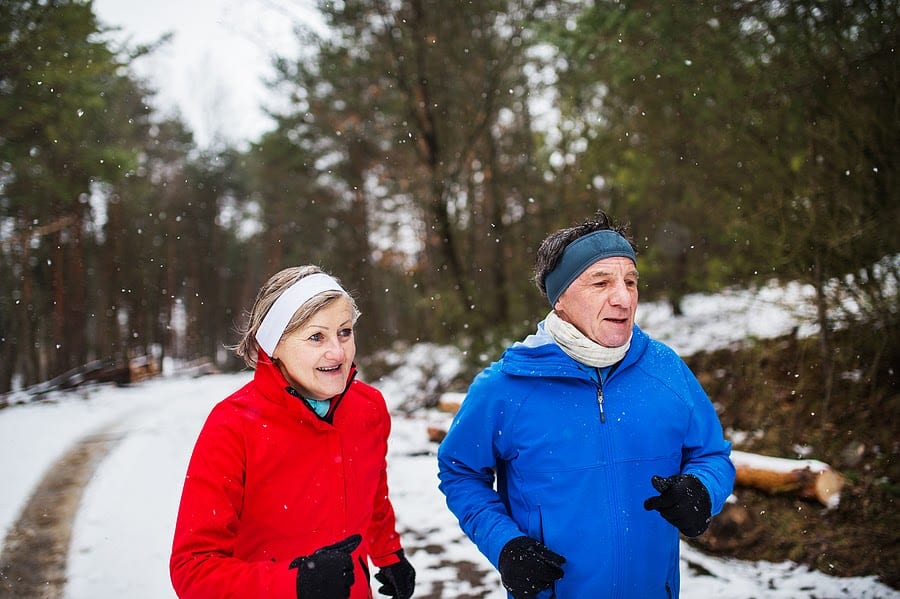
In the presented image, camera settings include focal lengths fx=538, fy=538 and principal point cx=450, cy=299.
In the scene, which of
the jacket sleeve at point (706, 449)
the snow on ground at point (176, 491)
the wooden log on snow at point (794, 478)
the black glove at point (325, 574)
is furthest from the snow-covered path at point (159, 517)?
the black glove at point (325, 574)

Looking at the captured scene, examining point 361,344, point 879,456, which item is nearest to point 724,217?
point 879,456

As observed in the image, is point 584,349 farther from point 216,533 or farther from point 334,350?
point 216,533

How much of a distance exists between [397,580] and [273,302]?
46.4 inches

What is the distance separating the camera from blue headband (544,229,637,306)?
205 cm

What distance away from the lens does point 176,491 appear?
620 cm

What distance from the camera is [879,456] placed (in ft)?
16.5

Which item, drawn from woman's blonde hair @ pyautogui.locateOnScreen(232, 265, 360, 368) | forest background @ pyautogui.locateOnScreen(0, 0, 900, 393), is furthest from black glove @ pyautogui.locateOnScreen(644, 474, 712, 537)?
forest background @ pyautogui.locateOnScreen(0, 0, 900, 393)

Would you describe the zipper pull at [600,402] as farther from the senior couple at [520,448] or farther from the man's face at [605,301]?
the man's face at [605,301]

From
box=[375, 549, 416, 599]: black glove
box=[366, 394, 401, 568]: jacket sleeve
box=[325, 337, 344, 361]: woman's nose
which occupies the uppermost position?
box=[325, 337, 344, 361]: woman's nose

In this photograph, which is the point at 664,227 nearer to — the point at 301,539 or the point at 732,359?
the point at 732,359

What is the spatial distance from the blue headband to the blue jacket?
248mm

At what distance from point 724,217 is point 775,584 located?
4536 mm

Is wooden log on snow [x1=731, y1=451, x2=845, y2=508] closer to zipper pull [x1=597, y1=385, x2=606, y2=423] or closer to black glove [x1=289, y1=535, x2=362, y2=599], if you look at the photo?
zipper pull [x1=597, y1=385, x2=606, y2=423]

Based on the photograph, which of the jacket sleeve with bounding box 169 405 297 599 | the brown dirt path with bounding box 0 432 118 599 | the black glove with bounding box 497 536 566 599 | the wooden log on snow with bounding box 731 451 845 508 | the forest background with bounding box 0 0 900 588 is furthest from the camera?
the forest background with bounding box 0 0 900 588
